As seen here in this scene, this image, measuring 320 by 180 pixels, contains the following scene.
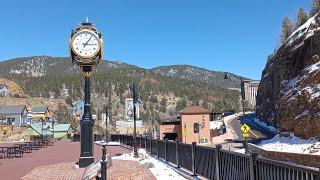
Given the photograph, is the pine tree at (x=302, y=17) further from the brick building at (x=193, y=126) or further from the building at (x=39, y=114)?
the building at (x=39, y=114)

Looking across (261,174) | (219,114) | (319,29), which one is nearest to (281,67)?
(319,29)

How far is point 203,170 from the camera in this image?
532 inches

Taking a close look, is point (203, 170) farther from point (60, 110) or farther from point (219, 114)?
point (60, 110)

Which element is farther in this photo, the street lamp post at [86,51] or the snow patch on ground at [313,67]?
the snow patch on ground at [313,67]

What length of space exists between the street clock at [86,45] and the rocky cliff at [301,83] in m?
22.1

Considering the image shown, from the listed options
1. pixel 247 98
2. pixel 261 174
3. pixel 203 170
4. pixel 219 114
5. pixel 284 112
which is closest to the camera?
pixel 261 174

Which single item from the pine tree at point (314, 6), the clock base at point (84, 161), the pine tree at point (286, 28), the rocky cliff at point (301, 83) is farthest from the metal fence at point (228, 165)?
the pine tree at point (286, 28)

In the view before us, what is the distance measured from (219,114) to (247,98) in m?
23.1

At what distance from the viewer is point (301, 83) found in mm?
41812

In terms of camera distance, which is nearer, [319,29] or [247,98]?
[319,29]

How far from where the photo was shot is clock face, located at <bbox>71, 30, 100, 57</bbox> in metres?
18.7

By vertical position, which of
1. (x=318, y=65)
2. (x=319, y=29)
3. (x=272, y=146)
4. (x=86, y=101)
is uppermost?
(x=319, y=29)

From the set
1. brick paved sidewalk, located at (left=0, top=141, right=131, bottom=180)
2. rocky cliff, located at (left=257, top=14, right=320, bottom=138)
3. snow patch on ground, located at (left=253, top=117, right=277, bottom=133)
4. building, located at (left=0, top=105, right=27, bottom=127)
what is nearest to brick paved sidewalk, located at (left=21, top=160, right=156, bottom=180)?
brick paved sidewalk, located at (left=0, top=141, right=131, bottom=180)

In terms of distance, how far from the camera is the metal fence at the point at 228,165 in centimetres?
711
